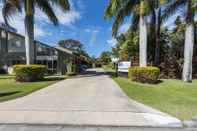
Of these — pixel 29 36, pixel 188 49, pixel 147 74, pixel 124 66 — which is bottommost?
pixel 147 74

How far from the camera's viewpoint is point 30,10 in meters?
19.7

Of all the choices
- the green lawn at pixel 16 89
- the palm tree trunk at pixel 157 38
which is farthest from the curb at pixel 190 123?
the palm tree trunk at pixel 157 38

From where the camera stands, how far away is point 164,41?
29.2m

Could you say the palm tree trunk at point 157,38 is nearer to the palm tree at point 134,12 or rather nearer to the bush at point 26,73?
the palm tree at point 134,12

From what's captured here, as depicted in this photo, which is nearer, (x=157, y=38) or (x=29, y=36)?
(x=29, y=36)

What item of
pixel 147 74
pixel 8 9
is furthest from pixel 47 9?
pixel 147 74

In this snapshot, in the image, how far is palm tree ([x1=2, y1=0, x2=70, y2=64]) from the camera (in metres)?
20.1

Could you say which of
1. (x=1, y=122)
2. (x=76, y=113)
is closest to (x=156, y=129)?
(x=76, y=113)

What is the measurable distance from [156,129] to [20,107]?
5.19m

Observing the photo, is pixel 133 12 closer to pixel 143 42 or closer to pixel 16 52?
pixel 143 42

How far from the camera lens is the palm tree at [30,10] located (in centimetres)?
2015

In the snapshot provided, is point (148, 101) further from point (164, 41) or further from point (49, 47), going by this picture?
point (49, 47)

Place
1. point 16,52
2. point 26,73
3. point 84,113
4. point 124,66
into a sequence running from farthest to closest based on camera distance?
point 16,52 < point 124,66 < point 26,73 < point 84,113

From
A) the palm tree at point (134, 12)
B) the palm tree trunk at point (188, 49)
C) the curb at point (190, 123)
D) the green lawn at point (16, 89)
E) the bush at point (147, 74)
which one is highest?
the palm tree at point (134, 12)
